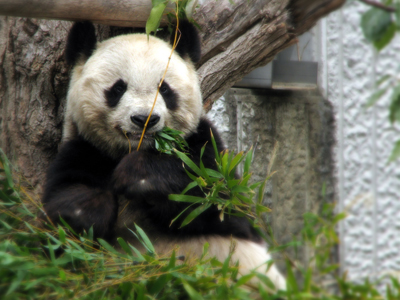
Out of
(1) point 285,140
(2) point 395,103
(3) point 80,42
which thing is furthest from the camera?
(1) point 285,140

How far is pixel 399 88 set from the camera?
0.86 meters

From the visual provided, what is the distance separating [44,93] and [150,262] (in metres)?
1.17

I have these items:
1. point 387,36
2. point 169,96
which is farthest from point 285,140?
point 387,36

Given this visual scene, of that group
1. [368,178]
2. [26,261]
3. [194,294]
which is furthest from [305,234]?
[368,178]

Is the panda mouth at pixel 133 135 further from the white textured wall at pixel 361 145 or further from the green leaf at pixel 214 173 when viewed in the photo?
the white textured wall at pixel 361 145

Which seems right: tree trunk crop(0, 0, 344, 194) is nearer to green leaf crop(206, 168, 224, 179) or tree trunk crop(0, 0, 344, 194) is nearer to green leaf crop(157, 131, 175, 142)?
green leaf crop(157, 131, 175, 142)

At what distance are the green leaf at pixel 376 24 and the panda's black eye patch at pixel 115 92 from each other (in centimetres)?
114

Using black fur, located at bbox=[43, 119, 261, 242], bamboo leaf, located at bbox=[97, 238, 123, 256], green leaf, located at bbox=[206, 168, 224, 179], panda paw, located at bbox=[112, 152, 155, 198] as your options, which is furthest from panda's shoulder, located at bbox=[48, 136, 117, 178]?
green leaf, located at bbox=[206, 168, 224, 179]

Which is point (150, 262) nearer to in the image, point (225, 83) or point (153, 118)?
point (153, 118)

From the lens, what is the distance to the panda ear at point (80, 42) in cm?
196

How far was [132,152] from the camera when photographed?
1754mm

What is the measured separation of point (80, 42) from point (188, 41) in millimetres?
506

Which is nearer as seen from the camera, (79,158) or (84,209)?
(84,209)

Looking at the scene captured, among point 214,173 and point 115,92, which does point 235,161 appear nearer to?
point 214,173
